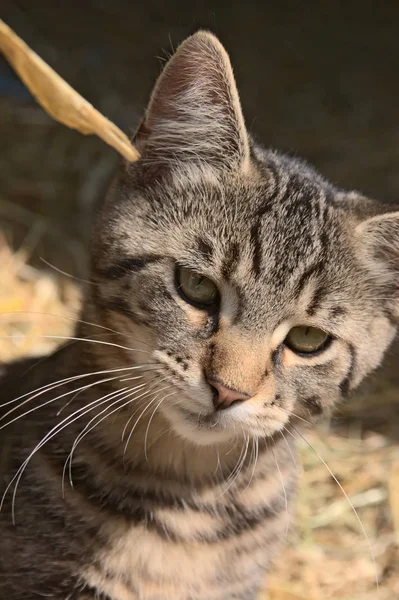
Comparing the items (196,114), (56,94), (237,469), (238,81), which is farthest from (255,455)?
(238,81)

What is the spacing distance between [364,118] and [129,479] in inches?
104

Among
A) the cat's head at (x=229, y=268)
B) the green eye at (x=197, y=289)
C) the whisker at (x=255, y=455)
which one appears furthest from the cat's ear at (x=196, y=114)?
the whisker at (x=255, y=455)

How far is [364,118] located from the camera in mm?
3549

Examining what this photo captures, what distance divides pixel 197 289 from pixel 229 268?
70mm

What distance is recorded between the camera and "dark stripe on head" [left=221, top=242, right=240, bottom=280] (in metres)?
1.27

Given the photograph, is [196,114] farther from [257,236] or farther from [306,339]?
[306,339]

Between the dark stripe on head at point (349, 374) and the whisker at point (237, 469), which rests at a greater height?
the dark stripe on head at point (349, 374)

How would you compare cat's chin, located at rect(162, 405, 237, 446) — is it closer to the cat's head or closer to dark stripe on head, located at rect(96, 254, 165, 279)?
the cat's head

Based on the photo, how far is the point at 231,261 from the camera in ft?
4.19

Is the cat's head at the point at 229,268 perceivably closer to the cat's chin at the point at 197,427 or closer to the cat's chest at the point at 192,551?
the cat's chin at the point at 197,427

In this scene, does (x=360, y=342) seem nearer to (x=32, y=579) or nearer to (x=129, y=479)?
(x=129, y=479)

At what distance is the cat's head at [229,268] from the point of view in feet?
4.06

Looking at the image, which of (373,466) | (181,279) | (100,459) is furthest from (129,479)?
(373,466)

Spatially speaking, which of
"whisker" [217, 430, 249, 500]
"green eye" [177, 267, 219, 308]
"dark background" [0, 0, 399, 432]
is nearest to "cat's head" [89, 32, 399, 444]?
"green eye" [177, 267, 219, 308]
